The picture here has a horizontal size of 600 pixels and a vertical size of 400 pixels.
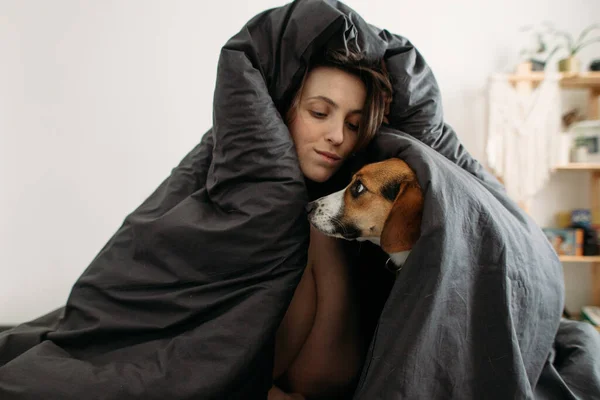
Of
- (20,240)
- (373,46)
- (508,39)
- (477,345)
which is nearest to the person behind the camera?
(477,345)

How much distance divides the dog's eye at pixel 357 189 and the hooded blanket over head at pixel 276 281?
0.26 feet

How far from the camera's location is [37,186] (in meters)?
2.17

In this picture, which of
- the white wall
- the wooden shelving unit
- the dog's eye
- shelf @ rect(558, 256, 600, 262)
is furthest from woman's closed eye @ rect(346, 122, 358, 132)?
shelf @ rect(558, 256, 600, 262)

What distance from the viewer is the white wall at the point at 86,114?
2.15 metres

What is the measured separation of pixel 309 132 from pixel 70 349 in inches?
24.9

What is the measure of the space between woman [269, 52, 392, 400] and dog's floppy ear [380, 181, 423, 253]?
0.18 m

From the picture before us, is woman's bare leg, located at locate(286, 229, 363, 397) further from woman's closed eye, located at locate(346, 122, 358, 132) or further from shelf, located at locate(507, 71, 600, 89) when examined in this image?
shelf, located at locate(507, 71, 600, 89)

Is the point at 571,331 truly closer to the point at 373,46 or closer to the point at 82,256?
the point at 373,46

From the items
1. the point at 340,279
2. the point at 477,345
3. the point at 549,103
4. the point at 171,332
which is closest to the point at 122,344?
the point at 171,332

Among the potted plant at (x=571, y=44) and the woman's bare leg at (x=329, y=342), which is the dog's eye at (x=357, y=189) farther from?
the potted plant at (x=571, y=44)

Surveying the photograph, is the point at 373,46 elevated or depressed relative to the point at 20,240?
elevated

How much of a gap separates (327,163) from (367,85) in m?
0.20

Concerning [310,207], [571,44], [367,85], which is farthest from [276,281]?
[571,44]

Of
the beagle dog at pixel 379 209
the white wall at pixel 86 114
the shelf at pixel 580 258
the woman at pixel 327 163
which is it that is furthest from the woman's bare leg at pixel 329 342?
the shelf at pixel 580 258
